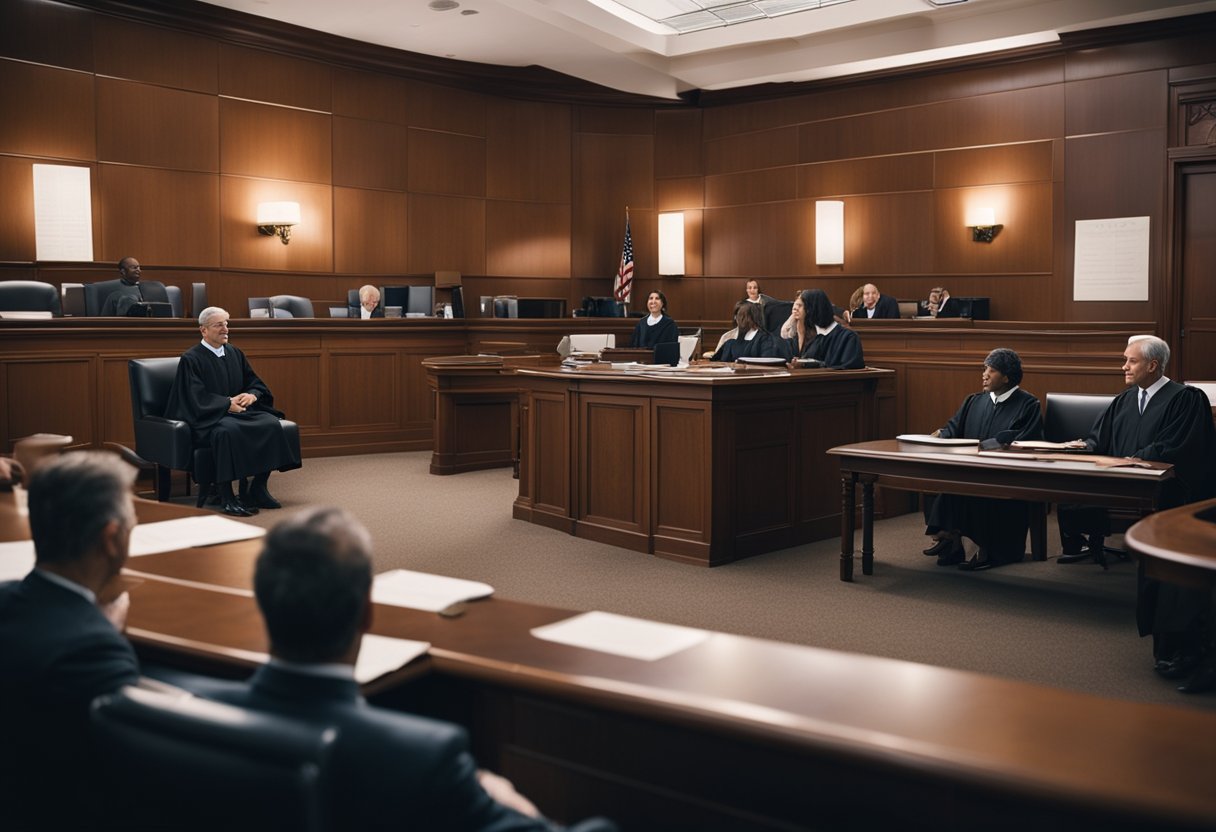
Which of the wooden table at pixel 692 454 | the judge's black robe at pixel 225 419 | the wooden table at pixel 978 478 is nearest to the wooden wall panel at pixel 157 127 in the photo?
the judge's black robe at pixel 225 419

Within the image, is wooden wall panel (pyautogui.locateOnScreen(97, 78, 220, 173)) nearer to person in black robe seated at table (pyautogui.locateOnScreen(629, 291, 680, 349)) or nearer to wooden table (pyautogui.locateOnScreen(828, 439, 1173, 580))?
person in black robe seated at table (pyautogui.locateOnScreen(629, 291, 680, 349))

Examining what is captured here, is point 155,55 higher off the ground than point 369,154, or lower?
higher

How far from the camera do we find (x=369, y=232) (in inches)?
458

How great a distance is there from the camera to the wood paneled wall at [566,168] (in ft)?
31.5

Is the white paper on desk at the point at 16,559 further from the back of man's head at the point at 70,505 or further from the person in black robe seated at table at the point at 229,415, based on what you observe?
the person in black robe seated at table at the point at 229,415

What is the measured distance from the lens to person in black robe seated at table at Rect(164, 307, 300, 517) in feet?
23.5

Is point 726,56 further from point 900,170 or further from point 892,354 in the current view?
point 892,354

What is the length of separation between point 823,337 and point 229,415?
4203mm

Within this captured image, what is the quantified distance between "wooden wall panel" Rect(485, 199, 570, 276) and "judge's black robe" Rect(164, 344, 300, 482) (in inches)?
215

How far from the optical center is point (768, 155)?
496 inches

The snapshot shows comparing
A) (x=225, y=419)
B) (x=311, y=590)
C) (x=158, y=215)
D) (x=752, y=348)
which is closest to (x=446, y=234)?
(x=158, y=215)

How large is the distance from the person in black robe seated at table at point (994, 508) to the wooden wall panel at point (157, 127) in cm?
774

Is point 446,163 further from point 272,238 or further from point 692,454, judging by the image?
point 692,454

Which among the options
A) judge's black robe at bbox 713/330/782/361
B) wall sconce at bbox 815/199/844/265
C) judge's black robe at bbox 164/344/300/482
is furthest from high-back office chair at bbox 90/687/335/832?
wall sconce at bbox 815/199/844/265
